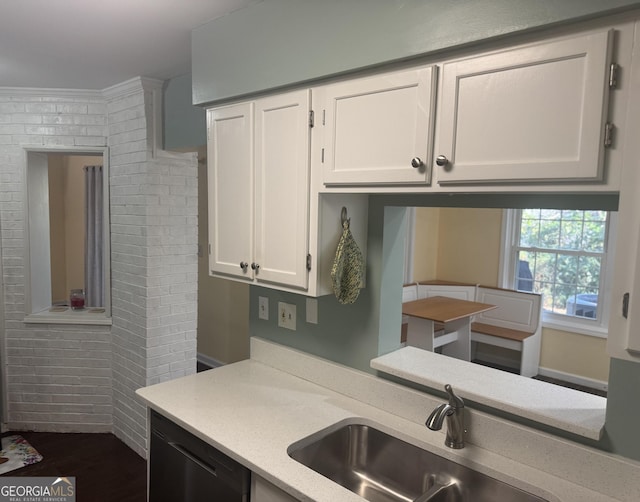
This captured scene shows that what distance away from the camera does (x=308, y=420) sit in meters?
1.75

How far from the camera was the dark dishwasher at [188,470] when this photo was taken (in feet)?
5.14

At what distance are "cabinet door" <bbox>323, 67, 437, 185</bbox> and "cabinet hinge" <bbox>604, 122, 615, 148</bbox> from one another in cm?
44

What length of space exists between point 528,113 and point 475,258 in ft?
13.5

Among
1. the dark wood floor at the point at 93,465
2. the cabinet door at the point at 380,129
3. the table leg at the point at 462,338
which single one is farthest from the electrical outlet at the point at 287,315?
the table leg at the point at 462,338

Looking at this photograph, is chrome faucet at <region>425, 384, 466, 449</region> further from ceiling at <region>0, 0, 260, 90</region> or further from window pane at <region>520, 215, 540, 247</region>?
window pane at <region>520, 215, 540, 247</region>

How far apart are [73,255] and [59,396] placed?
2.02m

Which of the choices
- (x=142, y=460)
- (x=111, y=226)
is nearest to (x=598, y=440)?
(x=142, y=460)

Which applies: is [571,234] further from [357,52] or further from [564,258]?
[357,52]

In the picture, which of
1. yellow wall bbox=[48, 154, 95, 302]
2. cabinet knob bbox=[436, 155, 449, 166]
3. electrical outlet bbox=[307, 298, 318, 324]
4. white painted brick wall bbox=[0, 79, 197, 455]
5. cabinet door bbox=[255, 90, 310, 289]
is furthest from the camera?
yellow wall bbox=[48, 154, 95, 302]

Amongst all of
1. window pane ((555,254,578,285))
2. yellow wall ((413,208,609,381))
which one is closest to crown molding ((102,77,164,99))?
yellow wall ((413,208,609,381))

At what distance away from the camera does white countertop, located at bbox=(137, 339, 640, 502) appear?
1342mm

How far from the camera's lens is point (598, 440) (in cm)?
134

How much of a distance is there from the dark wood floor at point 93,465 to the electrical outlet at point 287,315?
1390mm

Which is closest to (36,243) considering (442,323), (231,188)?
(231,188)
